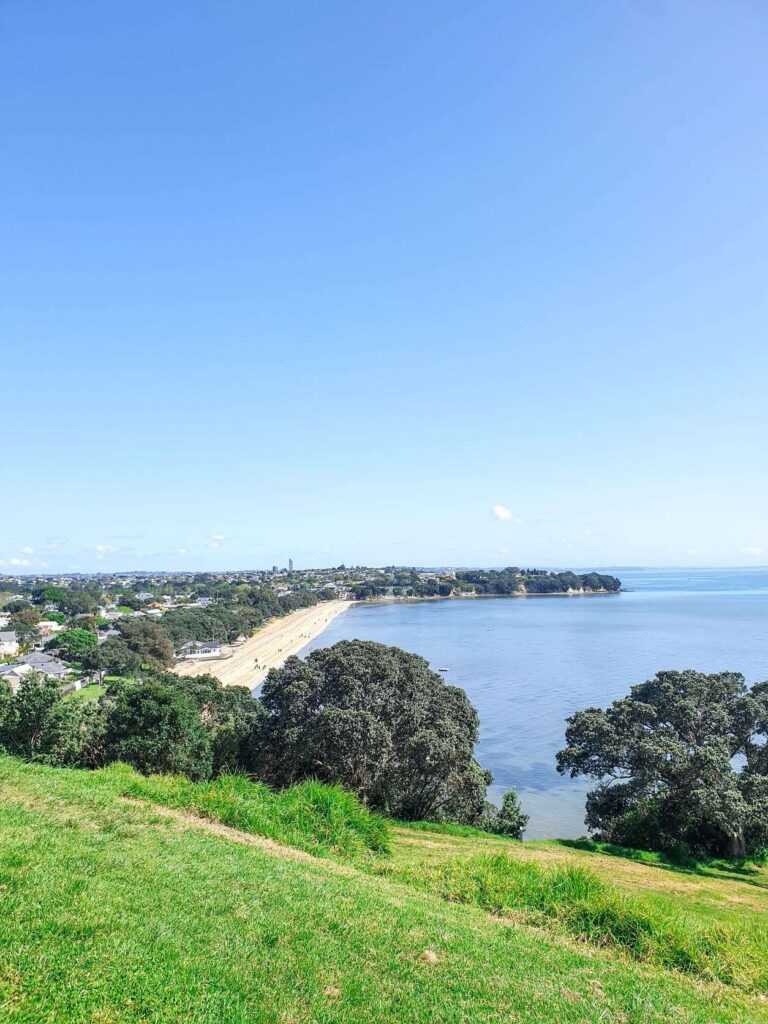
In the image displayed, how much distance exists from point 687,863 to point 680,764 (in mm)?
2733

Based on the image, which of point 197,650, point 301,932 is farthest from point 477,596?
point 301,932

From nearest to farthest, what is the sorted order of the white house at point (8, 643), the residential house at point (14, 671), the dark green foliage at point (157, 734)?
the dark green foliage at point (157, 734) → the residential house at point (14, 671) → the white house at point (8, 643)

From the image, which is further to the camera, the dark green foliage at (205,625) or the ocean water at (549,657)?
the dark green foliage at (205,625)

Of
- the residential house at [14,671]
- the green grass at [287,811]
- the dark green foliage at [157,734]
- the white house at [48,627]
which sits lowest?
the white house at [48,627]

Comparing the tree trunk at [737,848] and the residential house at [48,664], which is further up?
the tree trunk at [737,848]

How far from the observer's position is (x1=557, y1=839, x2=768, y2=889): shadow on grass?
16859 mm

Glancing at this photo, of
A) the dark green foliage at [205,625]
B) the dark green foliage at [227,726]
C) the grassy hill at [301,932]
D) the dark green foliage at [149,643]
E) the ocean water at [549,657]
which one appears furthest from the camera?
the dark green foliage at [205,625]

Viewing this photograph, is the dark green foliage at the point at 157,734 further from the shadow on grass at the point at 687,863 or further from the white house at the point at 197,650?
the white house at the point at 197,650

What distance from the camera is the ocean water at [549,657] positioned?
31812 millimetres

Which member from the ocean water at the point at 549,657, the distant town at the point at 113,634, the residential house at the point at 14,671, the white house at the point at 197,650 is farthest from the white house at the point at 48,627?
the ocean water at the point at 549,657

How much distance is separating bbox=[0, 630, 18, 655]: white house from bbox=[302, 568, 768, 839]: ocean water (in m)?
36.0

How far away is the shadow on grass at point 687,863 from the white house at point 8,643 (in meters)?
72.7

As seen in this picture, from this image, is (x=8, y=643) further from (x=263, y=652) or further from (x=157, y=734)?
(x=157, y=734)

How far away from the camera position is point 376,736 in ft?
62.7
